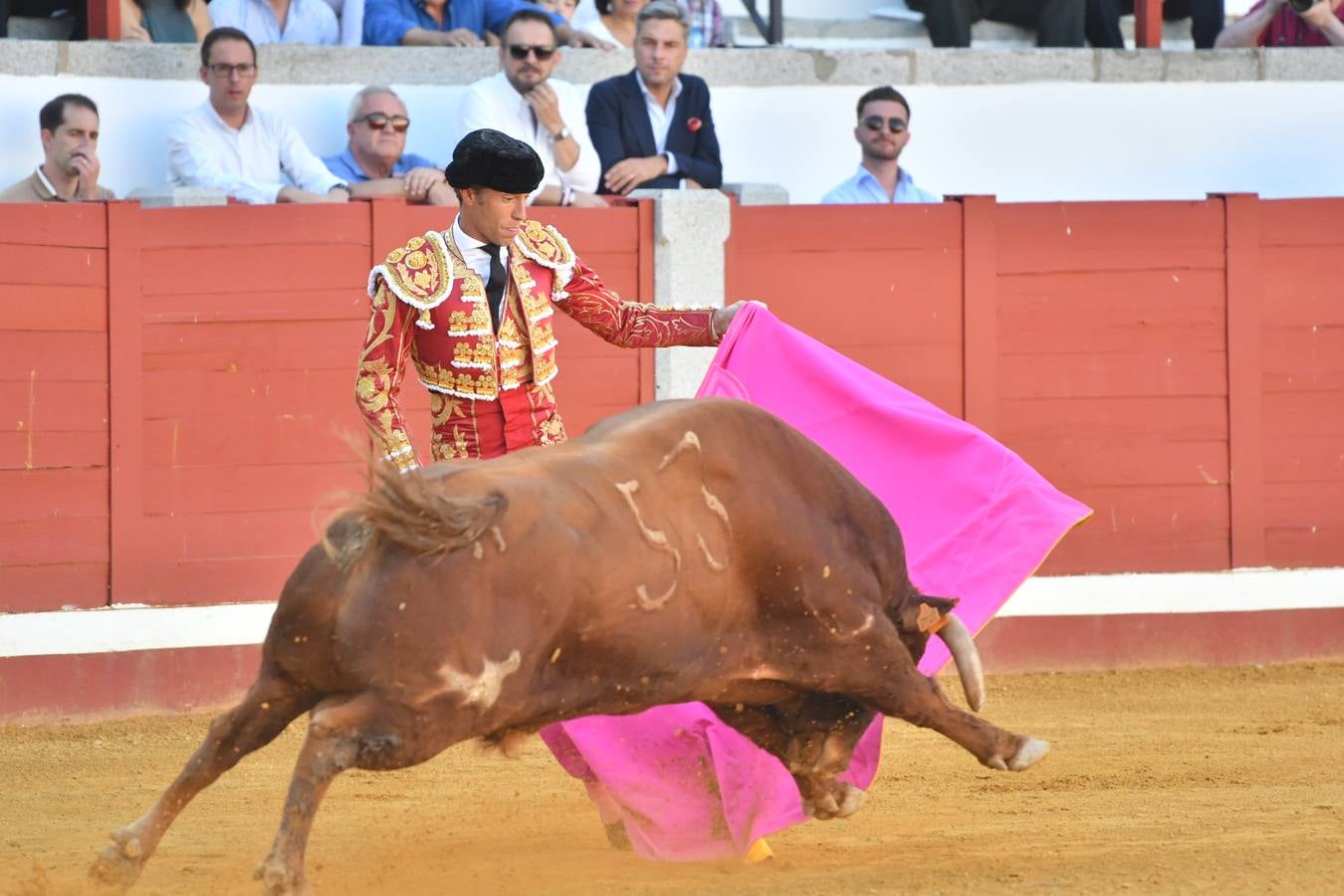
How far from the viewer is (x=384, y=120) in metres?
6.56

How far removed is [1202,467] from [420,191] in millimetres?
2714

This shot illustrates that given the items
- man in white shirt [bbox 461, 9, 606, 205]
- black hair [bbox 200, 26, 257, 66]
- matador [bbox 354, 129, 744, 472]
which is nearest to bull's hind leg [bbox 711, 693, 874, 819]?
matador [bbox 354, 129, 744, 472]

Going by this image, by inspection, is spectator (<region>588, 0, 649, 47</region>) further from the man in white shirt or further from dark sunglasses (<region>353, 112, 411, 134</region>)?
dark sunglasses (<region>353, 112, 411, 134</region>)

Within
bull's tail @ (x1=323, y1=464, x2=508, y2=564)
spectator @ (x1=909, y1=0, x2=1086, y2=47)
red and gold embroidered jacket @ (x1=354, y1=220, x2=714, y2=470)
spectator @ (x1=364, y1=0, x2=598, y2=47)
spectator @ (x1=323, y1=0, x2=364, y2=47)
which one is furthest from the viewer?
spectator @ (x1=909, y1=0, x2=1086, y2=47)

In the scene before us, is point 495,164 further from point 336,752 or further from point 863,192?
point 863,192

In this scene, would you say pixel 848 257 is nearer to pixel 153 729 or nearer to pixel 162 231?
pixel 162 231

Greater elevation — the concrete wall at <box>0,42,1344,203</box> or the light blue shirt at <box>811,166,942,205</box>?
the concrete wall at <box>0,42,1344,203</box>

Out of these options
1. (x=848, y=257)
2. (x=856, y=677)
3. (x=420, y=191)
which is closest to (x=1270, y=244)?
(x=848, y=257)

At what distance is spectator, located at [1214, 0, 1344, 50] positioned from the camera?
27.3 feet

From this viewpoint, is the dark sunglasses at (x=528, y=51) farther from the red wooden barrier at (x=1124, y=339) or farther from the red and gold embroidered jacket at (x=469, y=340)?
the red and gold embroidered jacket at (x=469, y=340)

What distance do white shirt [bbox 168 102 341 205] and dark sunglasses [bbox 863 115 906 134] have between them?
1789 mm

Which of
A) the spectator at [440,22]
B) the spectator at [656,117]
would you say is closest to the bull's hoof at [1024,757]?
the spectator at [656,117]

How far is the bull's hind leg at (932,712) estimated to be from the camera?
376cm

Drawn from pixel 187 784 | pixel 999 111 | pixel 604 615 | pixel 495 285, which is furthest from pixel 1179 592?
pixel 187 784
